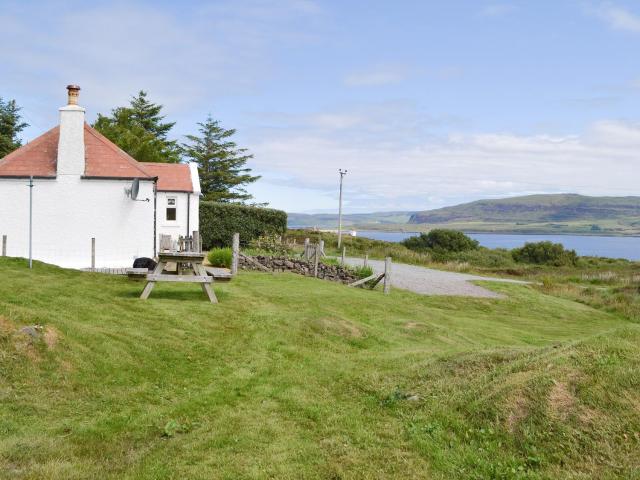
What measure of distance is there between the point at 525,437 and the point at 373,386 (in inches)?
119

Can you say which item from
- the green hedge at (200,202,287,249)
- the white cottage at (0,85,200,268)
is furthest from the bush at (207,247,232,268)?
the green hedge at (200,202,287,249)

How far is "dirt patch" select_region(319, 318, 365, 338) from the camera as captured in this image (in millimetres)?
13141

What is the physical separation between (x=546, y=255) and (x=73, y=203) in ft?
193

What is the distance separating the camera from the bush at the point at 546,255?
6638 centimetres

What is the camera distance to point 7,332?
8.63 m

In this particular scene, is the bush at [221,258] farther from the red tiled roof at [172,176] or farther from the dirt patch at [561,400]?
the dirt patch at [561,400]

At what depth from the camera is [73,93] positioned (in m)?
23.3

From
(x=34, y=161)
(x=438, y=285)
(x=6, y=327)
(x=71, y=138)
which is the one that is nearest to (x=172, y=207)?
(x=34, y=161)

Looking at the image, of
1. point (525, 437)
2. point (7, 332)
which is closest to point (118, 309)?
point (7, 332)

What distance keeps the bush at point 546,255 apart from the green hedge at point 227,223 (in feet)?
132

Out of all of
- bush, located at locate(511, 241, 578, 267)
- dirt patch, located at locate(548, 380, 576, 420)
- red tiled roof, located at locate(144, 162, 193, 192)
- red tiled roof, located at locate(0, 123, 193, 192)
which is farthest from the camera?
bush, located at locate(511, 241, 578, 267)

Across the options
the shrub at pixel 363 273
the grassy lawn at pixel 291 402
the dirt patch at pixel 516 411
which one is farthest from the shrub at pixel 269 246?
the dirt patch at pixel 516 411

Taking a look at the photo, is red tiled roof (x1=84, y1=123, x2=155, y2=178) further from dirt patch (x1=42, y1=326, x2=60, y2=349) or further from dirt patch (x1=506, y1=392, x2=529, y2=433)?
dirt patch (x1=506, y1=392, x2=529, y2=433)

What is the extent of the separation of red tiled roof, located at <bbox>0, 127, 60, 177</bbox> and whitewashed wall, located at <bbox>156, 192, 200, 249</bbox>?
390 inches
